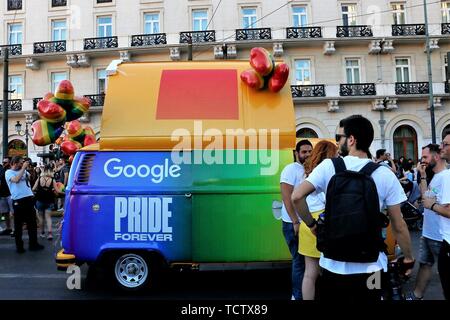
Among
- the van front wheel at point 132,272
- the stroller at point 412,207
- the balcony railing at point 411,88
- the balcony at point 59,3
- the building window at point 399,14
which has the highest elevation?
the balcony at point 59,3

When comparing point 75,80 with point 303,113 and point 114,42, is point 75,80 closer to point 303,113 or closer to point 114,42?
point 114,42

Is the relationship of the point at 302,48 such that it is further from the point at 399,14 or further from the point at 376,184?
the point at 376,184

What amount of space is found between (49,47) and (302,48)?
1752 cm

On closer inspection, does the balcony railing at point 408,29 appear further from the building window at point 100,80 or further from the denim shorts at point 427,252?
the denim shorts at point 427,252

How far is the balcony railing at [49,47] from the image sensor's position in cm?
2809

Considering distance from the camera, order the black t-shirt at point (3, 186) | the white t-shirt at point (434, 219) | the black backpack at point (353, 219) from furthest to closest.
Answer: the black t-shirt at point (3, 186) < the white t-shirt at point (434, 219) < the black backpack at point (353, 219)

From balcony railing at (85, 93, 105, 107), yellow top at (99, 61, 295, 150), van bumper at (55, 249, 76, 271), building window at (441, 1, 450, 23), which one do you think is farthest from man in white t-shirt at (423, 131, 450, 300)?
building window at (441, 1, 450, 23)

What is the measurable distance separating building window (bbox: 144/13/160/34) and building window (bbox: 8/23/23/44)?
31.3 ft

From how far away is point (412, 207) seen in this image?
845cm

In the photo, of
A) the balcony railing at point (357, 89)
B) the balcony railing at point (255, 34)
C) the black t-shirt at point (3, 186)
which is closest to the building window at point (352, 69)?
the balcony railing at point (357, 89)

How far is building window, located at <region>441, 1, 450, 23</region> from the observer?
26906 mm

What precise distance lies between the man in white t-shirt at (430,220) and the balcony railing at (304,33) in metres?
23.1

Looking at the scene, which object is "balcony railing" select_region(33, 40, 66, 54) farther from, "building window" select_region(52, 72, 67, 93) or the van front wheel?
the van front wheel

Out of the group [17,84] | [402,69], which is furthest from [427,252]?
[17,84]
